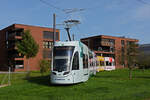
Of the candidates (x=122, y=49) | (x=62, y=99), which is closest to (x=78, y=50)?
(x=62, y=99)

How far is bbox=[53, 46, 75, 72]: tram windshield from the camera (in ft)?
49.8

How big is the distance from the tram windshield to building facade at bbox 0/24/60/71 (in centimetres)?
3836

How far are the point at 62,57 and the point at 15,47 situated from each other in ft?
132

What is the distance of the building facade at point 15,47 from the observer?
54.6 m

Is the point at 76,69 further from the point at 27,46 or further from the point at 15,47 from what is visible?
the point at 15,47

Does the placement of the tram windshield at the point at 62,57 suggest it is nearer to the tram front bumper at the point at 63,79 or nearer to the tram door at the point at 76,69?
the tram door at the point at 76,69

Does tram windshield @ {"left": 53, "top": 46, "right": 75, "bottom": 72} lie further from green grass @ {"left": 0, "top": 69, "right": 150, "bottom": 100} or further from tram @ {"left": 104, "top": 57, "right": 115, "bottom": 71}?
tram @ {"left": 104, "top": 57, "right": 115, "bottom": 71}

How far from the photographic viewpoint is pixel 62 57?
15359mm

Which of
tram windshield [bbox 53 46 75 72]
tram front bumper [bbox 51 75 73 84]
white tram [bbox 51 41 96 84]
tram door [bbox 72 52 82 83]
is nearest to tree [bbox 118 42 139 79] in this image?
white tram [bbox 51 41 96 84]

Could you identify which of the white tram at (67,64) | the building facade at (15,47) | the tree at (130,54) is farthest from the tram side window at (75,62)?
the building facade at (15,47)

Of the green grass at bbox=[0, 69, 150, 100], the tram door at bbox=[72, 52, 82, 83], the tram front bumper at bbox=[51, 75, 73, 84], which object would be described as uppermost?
the tram door at bbox=[72, 52, 82, 83]

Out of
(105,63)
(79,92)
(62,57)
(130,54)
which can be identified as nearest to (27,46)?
(105,63)

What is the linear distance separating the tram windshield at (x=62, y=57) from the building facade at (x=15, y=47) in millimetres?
38355

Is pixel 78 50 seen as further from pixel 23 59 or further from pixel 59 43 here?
pixel 23 59
